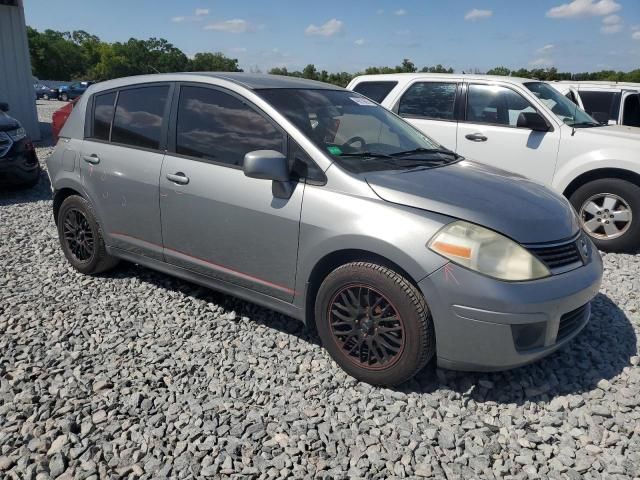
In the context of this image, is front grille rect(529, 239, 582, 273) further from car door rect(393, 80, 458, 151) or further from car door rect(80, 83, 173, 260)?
car door rect(393, 80, 458, 151)

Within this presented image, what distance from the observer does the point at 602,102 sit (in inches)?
357

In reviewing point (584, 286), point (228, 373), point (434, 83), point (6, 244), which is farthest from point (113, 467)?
point (434, 83)

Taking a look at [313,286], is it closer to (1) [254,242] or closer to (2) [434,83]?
(1) [254,242]

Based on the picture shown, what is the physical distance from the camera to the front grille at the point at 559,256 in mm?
2775

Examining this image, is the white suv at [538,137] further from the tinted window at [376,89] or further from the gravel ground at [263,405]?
the gravel ground at [263,405]

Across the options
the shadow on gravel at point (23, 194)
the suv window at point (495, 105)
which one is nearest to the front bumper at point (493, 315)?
the suv window at point (495, 105)

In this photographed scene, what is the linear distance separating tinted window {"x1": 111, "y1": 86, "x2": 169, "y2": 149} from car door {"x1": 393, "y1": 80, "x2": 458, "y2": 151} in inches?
146

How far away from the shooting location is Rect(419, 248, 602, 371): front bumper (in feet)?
8.59

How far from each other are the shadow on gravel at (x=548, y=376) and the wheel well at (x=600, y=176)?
2.58 m

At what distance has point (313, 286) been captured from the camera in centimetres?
316

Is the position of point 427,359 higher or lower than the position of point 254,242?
lower

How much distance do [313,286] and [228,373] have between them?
735 millimetres

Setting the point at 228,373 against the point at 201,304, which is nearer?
the point at 228,373

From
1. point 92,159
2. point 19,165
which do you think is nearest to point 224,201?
point 92,159
